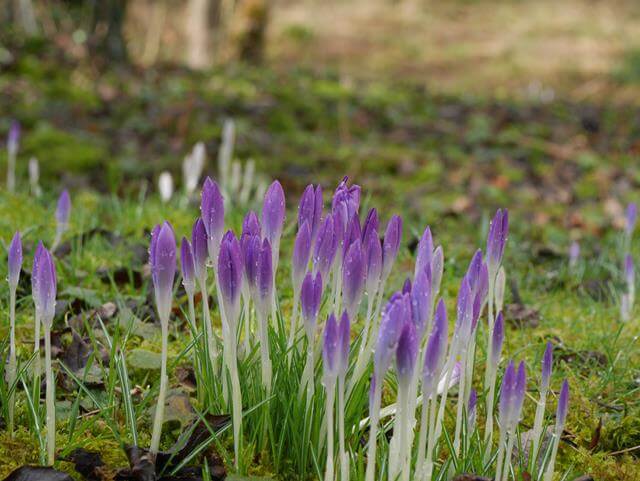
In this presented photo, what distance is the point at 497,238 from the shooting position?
1937 millimetres

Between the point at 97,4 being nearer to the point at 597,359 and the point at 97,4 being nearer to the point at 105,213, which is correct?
the point at 105,213

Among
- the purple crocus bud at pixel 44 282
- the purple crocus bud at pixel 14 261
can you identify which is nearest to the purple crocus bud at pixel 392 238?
the purple crocus bud at pixel 44 282

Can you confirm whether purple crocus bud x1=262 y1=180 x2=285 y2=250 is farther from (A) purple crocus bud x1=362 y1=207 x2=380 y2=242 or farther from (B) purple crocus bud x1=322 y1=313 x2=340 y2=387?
(B) purple crocus bud x1=322 y1=313 x2=340 y2=387

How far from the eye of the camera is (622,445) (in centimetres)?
237

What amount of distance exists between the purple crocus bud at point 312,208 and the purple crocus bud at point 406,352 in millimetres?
487

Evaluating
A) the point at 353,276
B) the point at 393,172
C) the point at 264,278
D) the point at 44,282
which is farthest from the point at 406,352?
the point at 393,172

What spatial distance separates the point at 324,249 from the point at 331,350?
13.7 inches

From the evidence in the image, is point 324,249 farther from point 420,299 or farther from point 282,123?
point 282,123

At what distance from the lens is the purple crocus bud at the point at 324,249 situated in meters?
1.80

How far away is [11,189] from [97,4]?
23.5 ft

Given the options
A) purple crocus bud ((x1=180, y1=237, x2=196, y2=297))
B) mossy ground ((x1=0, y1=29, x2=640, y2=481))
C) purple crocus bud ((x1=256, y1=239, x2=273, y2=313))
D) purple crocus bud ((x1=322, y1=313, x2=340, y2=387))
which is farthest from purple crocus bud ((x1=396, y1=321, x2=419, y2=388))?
mossy ground ((x1=0, y1=29, x2=640, y2=481))

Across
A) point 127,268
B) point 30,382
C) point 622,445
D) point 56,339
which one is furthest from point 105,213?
point 622,445

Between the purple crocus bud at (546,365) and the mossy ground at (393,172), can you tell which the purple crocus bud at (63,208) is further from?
the purple crocus bud at (546,365)

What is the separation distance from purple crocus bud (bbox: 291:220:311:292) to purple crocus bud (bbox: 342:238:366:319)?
0.14m
